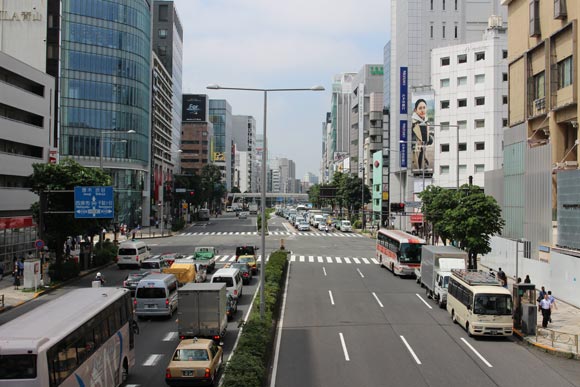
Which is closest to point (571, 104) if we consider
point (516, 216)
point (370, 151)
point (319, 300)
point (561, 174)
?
point (561, 174)

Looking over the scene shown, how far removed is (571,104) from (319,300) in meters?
19.0

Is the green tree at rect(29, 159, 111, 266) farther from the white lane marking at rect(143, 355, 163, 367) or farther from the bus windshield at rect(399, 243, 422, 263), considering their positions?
the bus windshield at rect(399, 243, 422, 263)

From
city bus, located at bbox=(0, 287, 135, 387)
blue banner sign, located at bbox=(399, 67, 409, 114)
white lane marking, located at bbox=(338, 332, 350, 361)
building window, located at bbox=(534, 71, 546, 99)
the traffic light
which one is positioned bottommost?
white lane marking, located at bbox=(338, 332, 350, 361)

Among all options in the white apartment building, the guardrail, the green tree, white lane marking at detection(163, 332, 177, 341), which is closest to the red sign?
the white apartment building

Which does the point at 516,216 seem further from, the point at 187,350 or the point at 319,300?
the point at 187,350

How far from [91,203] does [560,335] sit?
91.6 ft

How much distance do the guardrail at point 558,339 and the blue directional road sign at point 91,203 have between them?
2642cm

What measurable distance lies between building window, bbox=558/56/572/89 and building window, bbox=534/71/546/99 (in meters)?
2.29

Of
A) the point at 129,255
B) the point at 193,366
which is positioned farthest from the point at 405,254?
the point at 193,366

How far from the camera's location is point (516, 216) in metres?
40.5

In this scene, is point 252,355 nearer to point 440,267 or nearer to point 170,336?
point 170,336

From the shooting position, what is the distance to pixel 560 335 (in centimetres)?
2334

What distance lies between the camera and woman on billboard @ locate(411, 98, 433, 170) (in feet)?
272

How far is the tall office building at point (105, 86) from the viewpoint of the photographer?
81.9 meters
